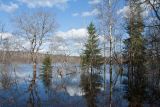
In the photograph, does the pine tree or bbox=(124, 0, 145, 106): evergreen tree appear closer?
bbox=(124, 0, 145, 106): evergreen tree

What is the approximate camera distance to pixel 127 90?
94.2ft

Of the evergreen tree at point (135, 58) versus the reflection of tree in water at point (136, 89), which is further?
the evergreen tree at point (135, 58)

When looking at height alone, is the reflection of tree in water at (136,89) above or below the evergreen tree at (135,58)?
below

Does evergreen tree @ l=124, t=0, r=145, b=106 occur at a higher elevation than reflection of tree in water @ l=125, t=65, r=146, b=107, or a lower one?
higher

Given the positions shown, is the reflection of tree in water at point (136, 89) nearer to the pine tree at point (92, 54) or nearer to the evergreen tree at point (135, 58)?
the evergreen tree at point (135, 58)

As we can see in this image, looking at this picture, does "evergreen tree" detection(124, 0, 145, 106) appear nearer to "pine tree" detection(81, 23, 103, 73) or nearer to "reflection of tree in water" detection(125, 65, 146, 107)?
"reflection of tree in water" detection(125, 65, 146, 107)

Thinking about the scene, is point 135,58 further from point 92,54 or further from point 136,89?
point 92,54

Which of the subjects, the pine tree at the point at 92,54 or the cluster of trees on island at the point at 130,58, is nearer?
the cluster of trees on island at the point at 130,58

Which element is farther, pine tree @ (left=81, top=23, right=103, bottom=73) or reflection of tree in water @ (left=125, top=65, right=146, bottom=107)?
pine tree @ (left=81, top=23, right=103, bottom=73)

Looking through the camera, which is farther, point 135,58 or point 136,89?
point 135,58

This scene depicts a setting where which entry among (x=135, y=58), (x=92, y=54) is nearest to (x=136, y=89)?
(x=135, y=58)

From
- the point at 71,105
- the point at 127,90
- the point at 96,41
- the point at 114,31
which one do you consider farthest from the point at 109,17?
the point at 96,41

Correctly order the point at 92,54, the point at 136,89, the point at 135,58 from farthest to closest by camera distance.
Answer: the point at 92,54 → the point at 135,58 → the point at 136,89

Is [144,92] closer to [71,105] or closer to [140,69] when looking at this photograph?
[140,69]
